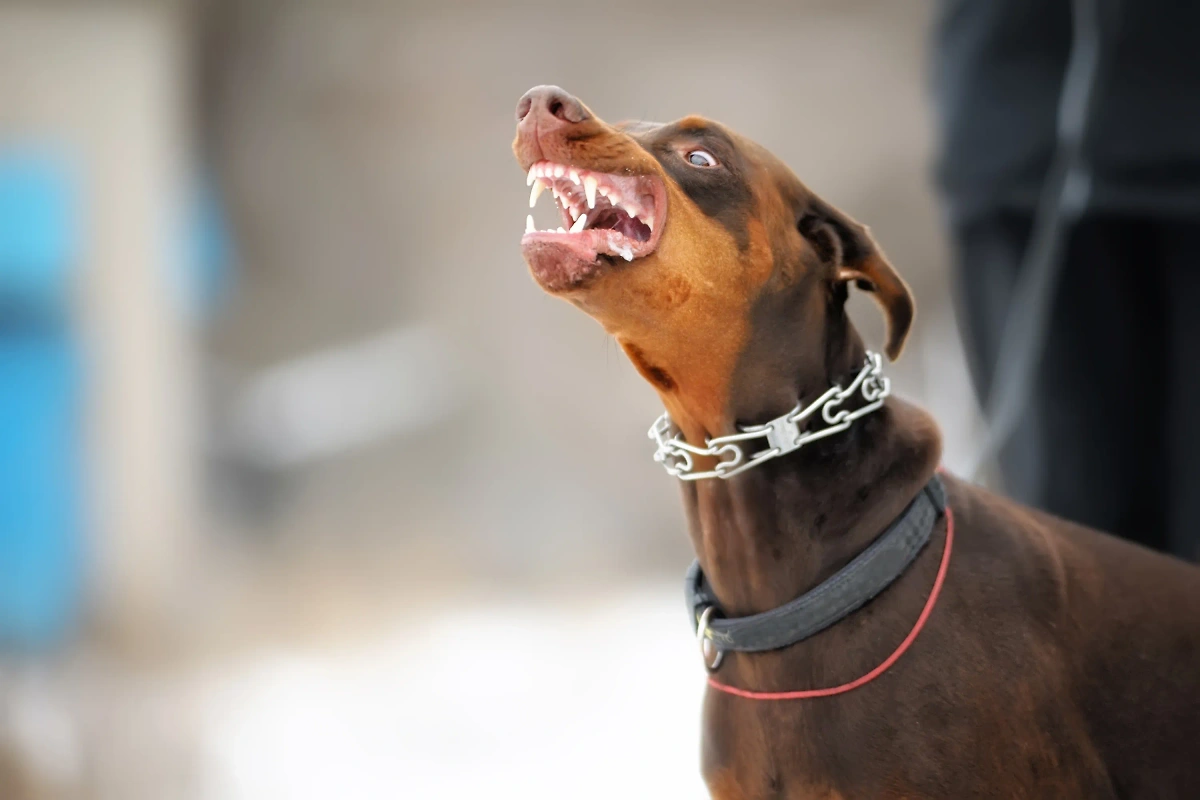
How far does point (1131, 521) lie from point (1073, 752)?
87 centimetres

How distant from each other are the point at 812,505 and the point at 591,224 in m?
0.35

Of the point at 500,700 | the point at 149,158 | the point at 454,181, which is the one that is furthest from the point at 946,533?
the point at 149,158

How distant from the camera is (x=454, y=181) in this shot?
291cm

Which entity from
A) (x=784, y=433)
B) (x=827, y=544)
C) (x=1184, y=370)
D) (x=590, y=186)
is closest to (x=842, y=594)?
(x=827, y=544)

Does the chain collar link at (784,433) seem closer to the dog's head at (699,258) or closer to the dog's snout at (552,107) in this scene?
the dog's head at (699,258)

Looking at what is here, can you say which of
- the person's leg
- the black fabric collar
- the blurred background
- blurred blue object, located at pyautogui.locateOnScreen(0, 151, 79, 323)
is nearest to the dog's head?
the black fabric collar

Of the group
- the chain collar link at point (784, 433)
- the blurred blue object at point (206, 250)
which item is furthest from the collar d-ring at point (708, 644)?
the blurred blue object at point (206, 250)

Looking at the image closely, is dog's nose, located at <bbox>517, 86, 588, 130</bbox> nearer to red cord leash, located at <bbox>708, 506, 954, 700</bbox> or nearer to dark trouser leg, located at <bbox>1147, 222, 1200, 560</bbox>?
red cord leash, located at <bbox>708, 506, 954, 700</bbox>

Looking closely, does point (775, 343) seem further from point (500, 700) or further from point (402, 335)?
point (402, 335)

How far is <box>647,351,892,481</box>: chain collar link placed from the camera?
977mm

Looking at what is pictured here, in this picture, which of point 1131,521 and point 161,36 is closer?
point 1131,521

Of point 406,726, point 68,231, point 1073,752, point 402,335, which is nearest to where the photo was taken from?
point 1073,752

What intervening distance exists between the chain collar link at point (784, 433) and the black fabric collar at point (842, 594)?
0.11m

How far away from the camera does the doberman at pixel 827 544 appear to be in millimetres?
901
